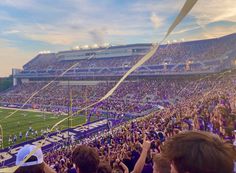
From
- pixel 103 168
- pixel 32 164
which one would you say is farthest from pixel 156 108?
pixel 32 164

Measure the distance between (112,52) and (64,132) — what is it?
173 ft

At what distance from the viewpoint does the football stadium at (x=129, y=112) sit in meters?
1.76

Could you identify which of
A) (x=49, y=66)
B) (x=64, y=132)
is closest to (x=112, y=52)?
(x=49, y=66)

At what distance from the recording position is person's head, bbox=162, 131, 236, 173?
1.62 metres

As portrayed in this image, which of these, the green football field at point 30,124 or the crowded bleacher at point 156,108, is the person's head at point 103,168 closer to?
the crowded bleacher at point 156,108

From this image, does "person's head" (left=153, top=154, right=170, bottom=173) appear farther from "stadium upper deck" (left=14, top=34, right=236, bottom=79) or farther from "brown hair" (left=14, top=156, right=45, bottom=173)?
"stadium upper deck" (left=14, top=34, right=236, bottom=79)

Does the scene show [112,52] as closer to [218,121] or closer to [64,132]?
[64,132]

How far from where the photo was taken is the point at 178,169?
171 centimetres

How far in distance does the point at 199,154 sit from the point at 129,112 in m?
37.7

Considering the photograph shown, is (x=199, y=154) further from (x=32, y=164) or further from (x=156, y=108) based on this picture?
(x=156, y=108)

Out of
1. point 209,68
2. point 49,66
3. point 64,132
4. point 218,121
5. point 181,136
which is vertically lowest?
point 64,132

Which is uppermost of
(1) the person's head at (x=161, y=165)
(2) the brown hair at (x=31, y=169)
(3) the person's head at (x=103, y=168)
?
(2) the brown hair at (x=31, y=169)

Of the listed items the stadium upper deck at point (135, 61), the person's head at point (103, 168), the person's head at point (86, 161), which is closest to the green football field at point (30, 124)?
the stadium upper deck at point (135, 61)

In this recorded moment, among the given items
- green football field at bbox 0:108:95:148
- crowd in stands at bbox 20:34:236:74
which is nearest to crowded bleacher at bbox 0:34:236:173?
crowd in stands at bbox 20:34:236:74
